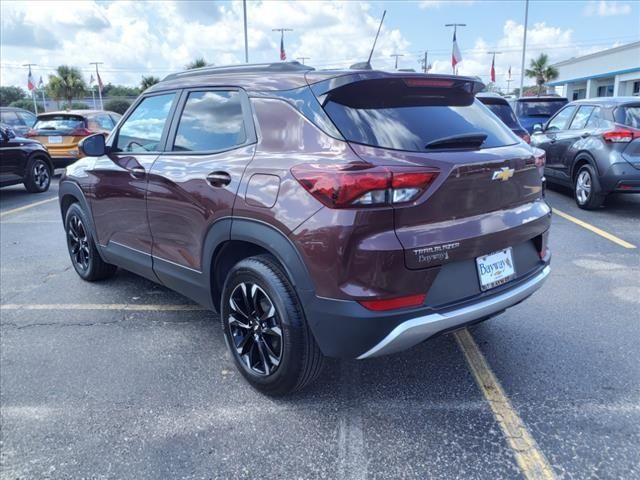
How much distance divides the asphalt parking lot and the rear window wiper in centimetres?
138

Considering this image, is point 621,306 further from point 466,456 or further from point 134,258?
point 134,258

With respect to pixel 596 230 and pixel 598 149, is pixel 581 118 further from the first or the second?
pixel 596 230

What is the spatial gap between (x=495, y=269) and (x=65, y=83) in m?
55.1

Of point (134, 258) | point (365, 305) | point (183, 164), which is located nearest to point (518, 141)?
point (365, 305)

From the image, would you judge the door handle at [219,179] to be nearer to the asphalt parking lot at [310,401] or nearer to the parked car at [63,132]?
the asphalt parking lot at [310,401]

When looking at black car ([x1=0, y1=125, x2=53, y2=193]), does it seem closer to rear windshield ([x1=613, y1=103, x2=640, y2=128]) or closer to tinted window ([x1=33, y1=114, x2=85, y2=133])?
tinted window ([x1=33, y1=114, x2=85, y2=133])

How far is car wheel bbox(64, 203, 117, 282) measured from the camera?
475 centimetres

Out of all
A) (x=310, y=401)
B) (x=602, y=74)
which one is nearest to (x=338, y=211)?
(x=310, y=401)

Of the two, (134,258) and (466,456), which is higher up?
(134,258)

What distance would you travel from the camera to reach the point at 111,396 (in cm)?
308

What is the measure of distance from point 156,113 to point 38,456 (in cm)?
232

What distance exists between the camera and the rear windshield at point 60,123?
1300cm

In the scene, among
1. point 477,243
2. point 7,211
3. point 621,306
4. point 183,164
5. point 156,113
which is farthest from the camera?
point 7,211

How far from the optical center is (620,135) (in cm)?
721
